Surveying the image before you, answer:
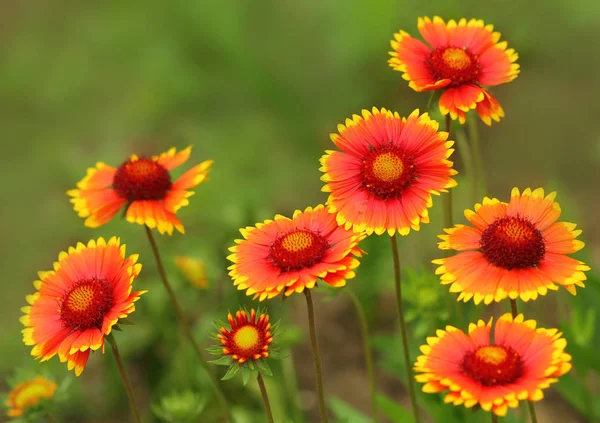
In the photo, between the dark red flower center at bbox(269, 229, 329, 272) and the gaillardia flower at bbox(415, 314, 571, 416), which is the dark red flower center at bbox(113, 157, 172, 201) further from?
the gaillardia flower at bbox(415, 314, 571, 416)

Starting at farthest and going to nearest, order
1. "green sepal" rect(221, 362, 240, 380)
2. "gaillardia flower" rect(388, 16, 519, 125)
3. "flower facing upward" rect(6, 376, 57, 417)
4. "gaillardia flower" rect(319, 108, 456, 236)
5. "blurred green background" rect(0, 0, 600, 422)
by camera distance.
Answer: "blurred green background" rect(0, 0, 600, 422) → "flower facing upward" rect(6, 376, 57, 417) → "gaillardia flower" rect(388, 16, 519, 125) → "gaillardia flower" rect(319, 108, 456, 236) → "green sepal" rect(221, 362, 240, 380)

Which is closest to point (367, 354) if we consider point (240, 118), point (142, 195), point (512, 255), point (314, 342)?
point (314, 342)

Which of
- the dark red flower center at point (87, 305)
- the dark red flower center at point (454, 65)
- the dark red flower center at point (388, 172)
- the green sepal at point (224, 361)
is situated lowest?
the green sepal at point (224, 361)

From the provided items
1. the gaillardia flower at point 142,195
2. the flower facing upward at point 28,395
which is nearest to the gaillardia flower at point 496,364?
the gaillardia flower at point 142,195

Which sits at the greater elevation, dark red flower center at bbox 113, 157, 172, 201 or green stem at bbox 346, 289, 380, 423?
dark red flower center at bbox 113, 157, 172, 201

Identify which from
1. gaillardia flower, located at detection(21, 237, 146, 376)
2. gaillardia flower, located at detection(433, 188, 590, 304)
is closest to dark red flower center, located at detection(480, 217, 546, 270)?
gaillardia flower, located at detection(433, 188, 590, 304)

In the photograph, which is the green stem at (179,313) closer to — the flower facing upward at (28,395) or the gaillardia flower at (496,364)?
the flower facing upward at (28,395)
